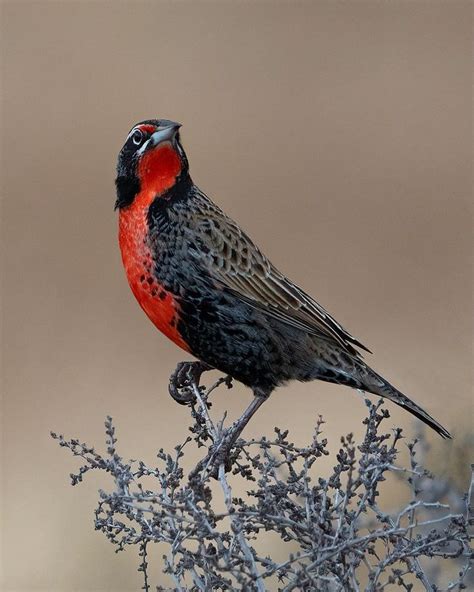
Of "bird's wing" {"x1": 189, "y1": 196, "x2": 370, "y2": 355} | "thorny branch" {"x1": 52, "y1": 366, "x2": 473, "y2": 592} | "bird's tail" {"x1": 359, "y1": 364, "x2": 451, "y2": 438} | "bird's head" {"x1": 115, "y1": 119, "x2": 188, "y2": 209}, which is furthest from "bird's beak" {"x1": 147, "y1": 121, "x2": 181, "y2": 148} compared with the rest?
"thorny branch" {"x1": 52, "y1": 366, "x2": 473, "y2": 592}

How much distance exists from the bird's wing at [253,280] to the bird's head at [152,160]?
0.57ft

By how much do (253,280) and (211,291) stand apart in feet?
0.62

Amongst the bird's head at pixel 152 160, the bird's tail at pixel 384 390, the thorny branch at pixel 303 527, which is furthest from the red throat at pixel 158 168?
the thorny branch at pixel 303 527

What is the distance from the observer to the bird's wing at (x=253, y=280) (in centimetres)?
435

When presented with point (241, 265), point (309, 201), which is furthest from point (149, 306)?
point (309, 201)

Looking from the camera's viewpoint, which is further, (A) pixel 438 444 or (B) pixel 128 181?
(A) pixel 438 444

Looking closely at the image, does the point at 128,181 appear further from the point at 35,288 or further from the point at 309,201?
the point at 309,201

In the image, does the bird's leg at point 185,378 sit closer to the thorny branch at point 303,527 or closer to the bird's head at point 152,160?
the bird's head at point 152,160

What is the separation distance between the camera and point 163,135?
4363mm

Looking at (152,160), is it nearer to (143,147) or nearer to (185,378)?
(143,147)

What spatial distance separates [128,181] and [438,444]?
1.74 meters

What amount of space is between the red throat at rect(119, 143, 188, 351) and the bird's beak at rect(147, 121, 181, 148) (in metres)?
0.02

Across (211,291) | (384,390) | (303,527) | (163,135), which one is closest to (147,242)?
(211,291)

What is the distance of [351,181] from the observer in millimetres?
10828
